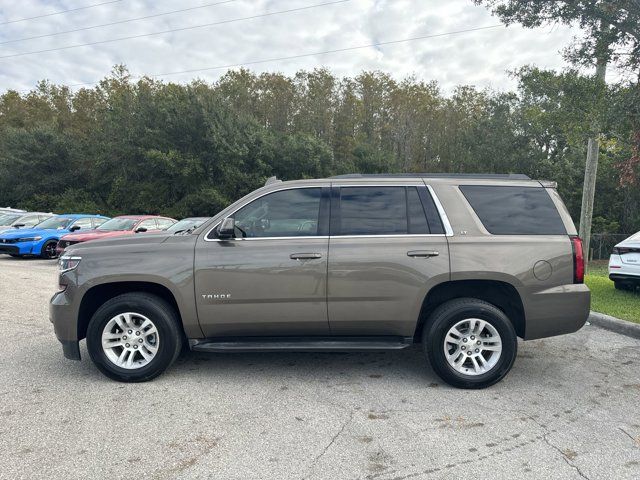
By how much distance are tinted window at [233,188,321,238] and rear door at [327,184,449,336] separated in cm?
24

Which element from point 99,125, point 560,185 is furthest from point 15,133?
point 560,185

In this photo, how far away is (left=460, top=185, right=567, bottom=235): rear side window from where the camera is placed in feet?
14.5

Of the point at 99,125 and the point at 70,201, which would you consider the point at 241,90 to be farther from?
the point at 70,201

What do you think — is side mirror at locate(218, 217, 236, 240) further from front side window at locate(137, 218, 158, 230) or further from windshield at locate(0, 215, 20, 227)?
windshield at locate(0, 215, 20, 227)

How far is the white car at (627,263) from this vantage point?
7.76 metres

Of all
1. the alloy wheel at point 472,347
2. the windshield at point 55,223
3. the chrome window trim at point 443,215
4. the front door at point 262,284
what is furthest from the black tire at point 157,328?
the windshield at point 55,223

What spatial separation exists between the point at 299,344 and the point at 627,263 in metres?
6.48

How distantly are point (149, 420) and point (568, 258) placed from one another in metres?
3.90

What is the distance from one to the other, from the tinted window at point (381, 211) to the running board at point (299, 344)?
1.01 meters

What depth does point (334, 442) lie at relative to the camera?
3.29 meters

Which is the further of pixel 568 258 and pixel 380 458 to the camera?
pixel 568 258

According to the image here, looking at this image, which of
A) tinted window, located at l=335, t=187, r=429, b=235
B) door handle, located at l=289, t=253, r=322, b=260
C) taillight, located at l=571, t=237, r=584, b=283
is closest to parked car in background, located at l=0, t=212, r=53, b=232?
door handle, located at l=289, t=253, r=322, b=260

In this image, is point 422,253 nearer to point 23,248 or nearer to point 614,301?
point 614,301

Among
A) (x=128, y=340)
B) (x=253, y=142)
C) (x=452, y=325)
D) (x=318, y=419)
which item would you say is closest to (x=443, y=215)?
(x=452, y=325)
